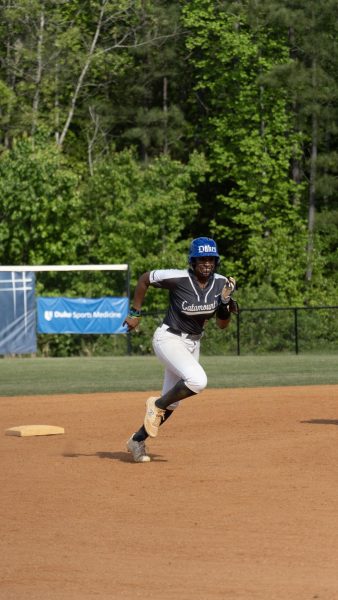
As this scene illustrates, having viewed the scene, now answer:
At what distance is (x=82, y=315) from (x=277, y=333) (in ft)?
19.1

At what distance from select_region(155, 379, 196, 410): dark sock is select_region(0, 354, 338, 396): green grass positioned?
411 inches

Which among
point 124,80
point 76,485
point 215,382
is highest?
point 124,80

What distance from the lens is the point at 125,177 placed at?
45750 millimetres

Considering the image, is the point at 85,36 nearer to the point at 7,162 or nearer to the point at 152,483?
the point at 7,162

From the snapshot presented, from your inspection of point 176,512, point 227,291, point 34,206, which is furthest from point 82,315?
point 176,512

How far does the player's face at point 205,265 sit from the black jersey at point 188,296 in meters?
0.09

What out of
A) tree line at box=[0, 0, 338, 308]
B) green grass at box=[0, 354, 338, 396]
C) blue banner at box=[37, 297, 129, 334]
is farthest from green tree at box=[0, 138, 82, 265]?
green grass at box=[0, 354, 338, 396]

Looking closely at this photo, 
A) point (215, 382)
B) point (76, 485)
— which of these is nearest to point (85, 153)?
point (215, 382)

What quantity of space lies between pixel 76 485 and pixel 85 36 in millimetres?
41756

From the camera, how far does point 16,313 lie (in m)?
34.3

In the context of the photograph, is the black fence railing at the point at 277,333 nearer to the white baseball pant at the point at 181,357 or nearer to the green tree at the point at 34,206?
the green tree at the point at 34,206

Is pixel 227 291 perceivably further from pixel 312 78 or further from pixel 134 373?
pixel 312 78

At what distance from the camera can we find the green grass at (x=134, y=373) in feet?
73.7

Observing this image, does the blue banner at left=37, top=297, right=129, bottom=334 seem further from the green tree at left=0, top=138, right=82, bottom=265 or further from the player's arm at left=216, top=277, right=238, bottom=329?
the player's arm at left=216, top=277, right=238, bottom=329
